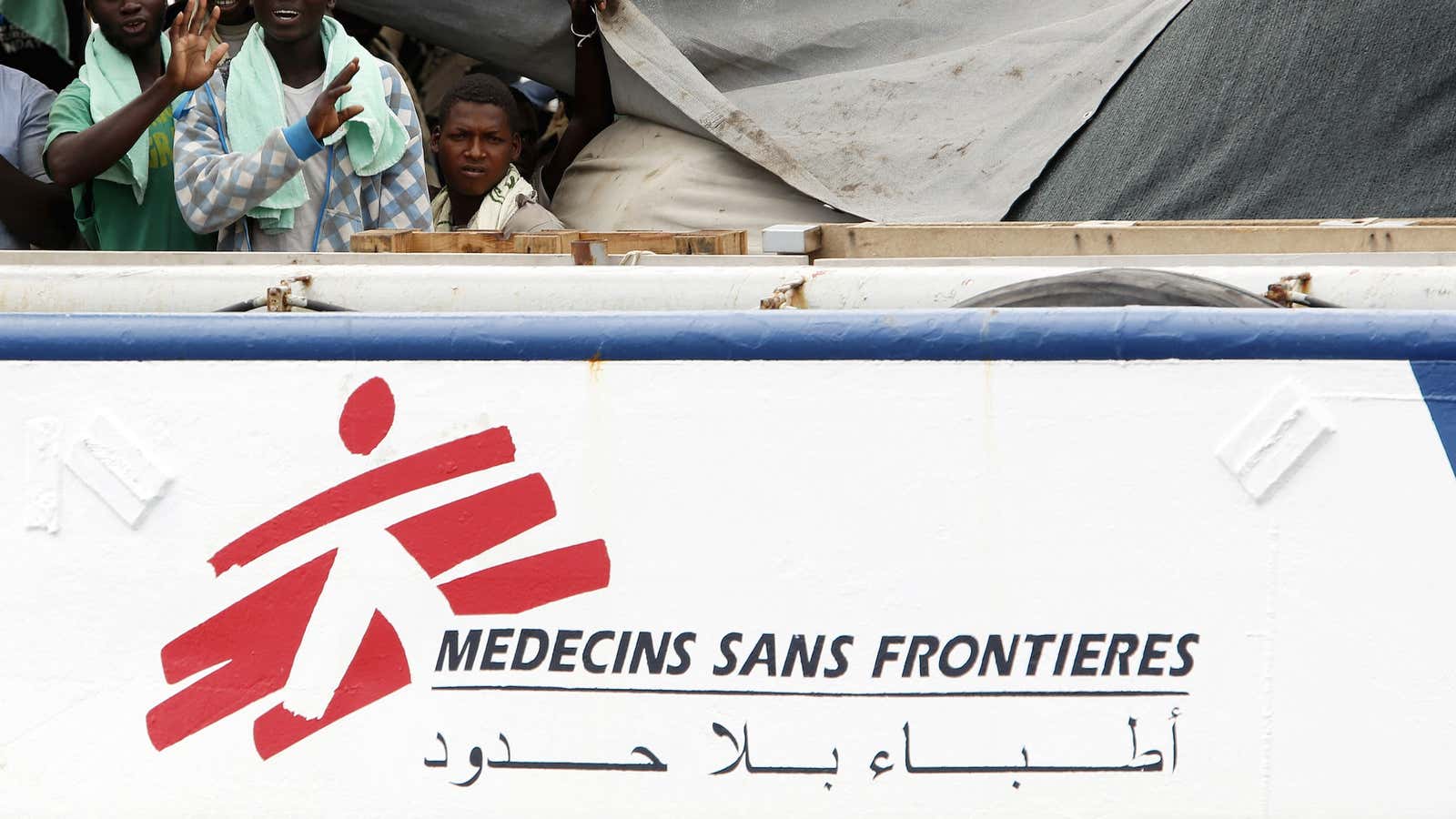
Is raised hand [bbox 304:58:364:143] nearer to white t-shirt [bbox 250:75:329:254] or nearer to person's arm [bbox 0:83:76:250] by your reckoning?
white t-shirt [bbox 250:75:329:254]

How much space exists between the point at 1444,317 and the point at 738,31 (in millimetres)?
2601

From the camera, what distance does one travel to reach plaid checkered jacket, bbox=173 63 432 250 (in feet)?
10.3

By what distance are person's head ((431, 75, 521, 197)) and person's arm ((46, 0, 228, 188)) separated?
2.40ft

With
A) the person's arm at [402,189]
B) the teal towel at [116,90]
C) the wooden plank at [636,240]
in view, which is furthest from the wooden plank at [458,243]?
the teal towel at [116,90]

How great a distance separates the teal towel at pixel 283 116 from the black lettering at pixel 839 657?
2.08 meters

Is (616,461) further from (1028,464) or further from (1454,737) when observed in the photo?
(1454,737)

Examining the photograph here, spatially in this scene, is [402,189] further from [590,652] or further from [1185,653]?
[1185,653]

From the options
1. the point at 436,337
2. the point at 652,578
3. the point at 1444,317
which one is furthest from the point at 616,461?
the point at 1444,317

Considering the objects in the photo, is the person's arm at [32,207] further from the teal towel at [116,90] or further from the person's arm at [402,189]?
the person's arm at [402,189]

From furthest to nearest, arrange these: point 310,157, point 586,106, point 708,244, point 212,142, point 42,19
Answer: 1. point 586,106
2. point 42,19
3. point 212,142
4. point 310,157
5. point 708,244

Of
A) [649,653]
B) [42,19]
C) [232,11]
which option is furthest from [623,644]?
[42,19]

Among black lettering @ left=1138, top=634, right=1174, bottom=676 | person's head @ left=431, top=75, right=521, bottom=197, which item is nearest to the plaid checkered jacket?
person's head @ left=431, top=75, right=521, bottom=197

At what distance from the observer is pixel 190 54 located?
3168 millimetres

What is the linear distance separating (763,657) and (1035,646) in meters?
0.31
